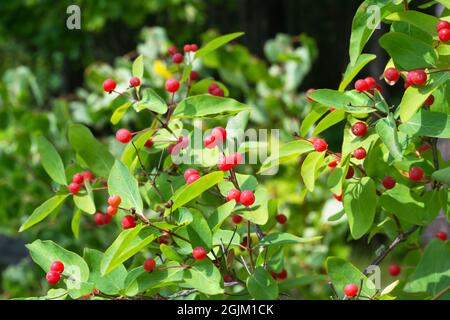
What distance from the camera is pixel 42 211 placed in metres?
0.99

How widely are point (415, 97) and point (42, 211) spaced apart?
546 millimetres

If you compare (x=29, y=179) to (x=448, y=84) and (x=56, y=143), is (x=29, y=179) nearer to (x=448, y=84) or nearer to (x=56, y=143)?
(x=56, y=143)

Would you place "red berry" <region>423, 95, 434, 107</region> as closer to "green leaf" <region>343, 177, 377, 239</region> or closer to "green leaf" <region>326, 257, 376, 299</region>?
"green leaf" <region>343, 177, 377, 239</region>

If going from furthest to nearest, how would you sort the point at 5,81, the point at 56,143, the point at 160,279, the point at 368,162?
the point at 5,81 < the point at 56,143 < the point at 368,162 < the point at 160,279

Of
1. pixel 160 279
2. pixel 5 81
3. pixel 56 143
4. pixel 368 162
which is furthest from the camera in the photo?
pixel 5 81

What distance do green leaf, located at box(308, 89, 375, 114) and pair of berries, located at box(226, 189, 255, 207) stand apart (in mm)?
148

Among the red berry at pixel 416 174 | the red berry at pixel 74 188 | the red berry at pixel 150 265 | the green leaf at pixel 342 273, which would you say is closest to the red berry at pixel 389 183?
the red berry at pixel 416 174

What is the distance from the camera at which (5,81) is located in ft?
8.41

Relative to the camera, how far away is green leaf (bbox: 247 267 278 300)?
0.86 metres

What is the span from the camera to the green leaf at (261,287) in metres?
0.86

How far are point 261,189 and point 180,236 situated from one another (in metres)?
0.13

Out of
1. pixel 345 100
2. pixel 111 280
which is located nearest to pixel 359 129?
pixel 345 100

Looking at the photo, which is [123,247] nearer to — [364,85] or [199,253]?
[199,253]
